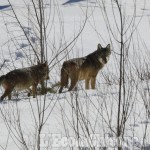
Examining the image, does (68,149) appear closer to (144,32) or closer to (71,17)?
(144,32)

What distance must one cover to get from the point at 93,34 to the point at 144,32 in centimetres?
238

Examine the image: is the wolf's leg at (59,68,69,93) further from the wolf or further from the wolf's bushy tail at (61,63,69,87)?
the wolf

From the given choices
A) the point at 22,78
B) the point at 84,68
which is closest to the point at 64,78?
the point at 84,68

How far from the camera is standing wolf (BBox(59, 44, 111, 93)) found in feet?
30.8

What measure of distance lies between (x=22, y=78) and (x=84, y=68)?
1547mm

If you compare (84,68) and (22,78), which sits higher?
(84,68)

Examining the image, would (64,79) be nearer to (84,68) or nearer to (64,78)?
(64,78)

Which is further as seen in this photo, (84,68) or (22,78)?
(84,68)

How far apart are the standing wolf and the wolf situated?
1.56 feet

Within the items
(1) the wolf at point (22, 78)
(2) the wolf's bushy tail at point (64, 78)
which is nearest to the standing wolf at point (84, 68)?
(2) the wolf's bushy tail at point (64, 78)

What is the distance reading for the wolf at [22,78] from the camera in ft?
28.9

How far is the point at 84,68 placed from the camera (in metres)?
9.98

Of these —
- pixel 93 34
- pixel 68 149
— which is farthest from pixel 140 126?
pixel 93 34

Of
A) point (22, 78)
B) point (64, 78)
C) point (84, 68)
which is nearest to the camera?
point (22, 78)
